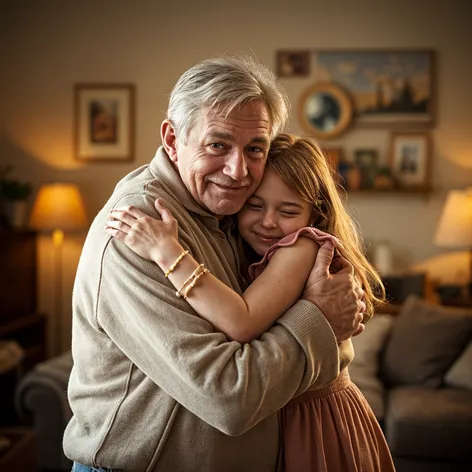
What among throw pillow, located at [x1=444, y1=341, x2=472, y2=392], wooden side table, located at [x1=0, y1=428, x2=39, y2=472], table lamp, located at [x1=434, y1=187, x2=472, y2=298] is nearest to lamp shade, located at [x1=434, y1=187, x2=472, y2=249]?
table lamp, located at [x1=434, y1=187, x2=472, y2=298]

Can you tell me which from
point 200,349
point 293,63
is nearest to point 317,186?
point 200,349

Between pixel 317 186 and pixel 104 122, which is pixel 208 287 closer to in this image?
pixel 317 186

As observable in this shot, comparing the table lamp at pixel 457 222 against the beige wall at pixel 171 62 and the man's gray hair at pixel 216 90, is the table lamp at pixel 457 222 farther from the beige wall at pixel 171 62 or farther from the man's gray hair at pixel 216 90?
the man's gray hair at pixel 216 90

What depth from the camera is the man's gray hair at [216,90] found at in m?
1.53

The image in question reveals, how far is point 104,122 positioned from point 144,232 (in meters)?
4.98

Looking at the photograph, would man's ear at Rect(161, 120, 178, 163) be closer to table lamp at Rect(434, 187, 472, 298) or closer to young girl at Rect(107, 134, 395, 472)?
young girl at Rect(107, 134, 395, 472)

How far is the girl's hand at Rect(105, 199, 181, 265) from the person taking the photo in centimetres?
142

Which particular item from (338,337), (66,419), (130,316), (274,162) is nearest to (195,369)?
(130,316)

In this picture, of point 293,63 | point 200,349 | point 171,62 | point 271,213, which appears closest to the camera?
point 200,349

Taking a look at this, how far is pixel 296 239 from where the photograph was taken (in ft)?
5.31

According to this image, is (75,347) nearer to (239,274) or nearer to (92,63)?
(239,274)

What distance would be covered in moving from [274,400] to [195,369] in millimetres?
184

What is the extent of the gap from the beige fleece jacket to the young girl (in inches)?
1.2

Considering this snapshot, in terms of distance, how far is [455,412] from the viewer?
376 centimetres
